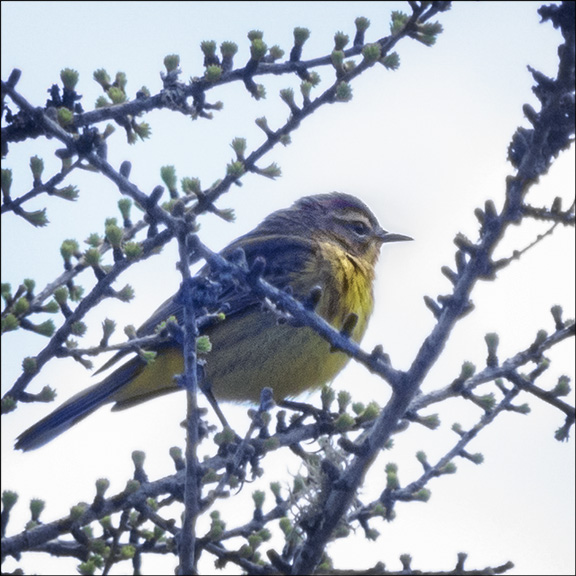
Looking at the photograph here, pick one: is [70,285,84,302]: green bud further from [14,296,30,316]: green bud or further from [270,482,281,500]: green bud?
[270,482,281,500]: green bud

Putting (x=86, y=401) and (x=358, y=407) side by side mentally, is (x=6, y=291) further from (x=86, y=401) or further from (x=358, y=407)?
(x=86, y=401)

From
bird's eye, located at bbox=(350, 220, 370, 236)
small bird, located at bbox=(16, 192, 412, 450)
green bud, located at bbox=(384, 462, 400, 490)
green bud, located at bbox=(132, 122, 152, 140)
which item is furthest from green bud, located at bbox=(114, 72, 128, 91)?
bird's eye, located at bbox=(350, 220, 370, 236)

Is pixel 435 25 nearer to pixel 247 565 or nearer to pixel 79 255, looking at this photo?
pixel 79 255

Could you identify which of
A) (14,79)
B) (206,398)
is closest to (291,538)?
(14,79)

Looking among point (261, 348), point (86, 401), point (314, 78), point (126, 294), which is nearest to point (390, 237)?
point (261, 348)

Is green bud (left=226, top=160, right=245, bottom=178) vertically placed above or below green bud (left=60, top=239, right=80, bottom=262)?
above

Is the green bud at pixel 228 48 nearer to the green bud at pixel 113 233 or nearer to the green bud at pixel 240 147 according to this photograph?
the green bud at pixel 240 147
